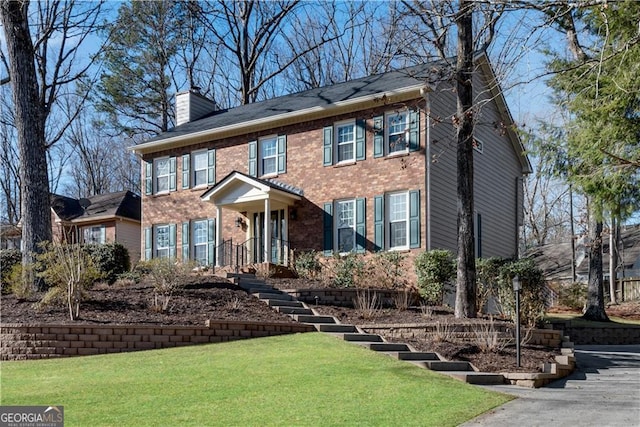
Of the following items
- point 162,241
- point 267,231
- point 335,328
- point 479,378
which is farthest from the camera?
point 162,241

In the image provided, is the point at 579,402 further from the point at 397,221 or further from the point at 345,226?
the point at 345,226

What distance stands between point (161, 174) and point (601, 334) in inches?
604

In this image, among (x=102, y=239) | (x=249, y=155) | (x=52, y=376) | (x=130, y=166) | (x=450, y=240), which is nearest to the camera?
(x=52, y=376)

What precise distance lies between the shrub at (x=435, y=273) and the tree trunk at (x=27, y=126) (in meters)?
9.12

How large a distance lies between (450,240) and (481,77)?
611 cm

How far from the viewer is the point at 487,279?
49.6 ft

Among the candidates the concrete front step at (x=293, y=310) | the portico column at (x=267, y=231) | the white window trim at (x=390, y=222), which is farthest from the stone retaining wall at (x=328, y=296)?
the portico column at (x=267, y=231)

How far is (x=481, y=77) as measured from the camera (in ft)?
69.1

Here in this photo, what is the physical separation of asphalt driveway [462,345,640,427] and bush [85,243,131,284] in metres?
12.2

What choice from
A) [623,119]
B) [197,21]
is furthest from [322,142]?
[197,21]

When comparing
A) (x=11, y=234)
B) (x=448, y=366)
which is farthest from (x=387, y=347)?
(x=11, y=234)

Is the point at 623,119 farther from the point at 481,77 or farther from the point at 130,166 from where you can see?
the point at 130,166

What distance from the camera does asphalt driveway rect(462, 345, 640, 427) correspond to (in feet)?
22.0

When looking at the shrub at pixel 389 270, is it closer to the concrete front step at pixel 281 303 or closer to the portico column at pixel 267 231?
the concrete front step at pixel 281 303
